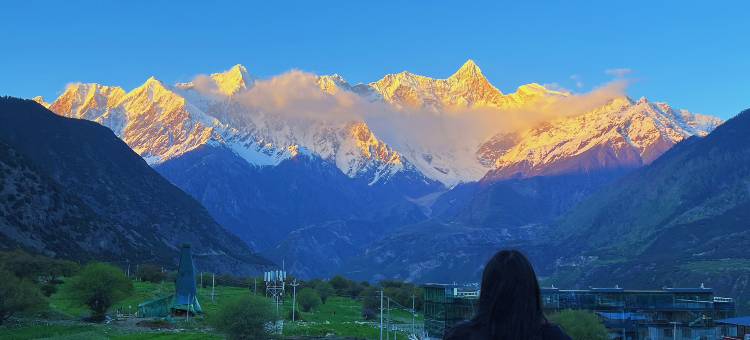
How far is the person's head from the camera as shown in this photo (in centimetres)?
825

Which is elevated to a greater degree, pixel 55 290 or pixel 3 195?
pixel 3 195

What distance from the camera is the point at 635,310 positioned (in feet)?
422

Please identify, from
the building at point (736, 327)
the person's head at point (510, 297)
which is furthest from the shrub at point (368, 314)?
the person's head at point (510, 297)

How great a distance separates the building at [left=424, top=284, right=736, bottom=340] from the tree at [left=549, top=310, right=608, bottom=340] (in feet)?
58.0

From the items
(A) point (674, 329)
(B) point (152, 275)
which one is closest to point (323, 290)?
(B) point (152, 275)

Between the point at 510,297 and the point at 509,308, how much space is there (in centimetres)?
11

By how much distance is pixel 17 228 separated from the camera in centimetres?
18562

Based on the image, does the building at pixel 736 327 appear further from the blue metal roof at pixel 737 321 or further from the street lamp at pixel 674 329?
the street lamp at pixel 674 329

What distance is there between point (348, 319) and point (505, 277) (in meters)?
127

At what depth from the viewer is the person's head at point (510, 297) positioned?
8.25 meters

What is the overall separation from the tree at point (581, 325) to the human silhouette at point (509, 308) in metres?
94.2

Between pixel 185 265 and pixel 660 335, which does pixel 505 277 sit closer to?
pixel 185 265

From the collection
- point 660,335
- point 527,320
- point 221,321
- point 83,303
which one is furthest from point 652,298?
point 527,320

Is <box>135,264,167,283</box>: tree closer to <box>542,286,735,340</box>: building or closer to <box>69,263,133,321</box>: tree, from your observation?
<box>69,263,133,321</box>: tree
